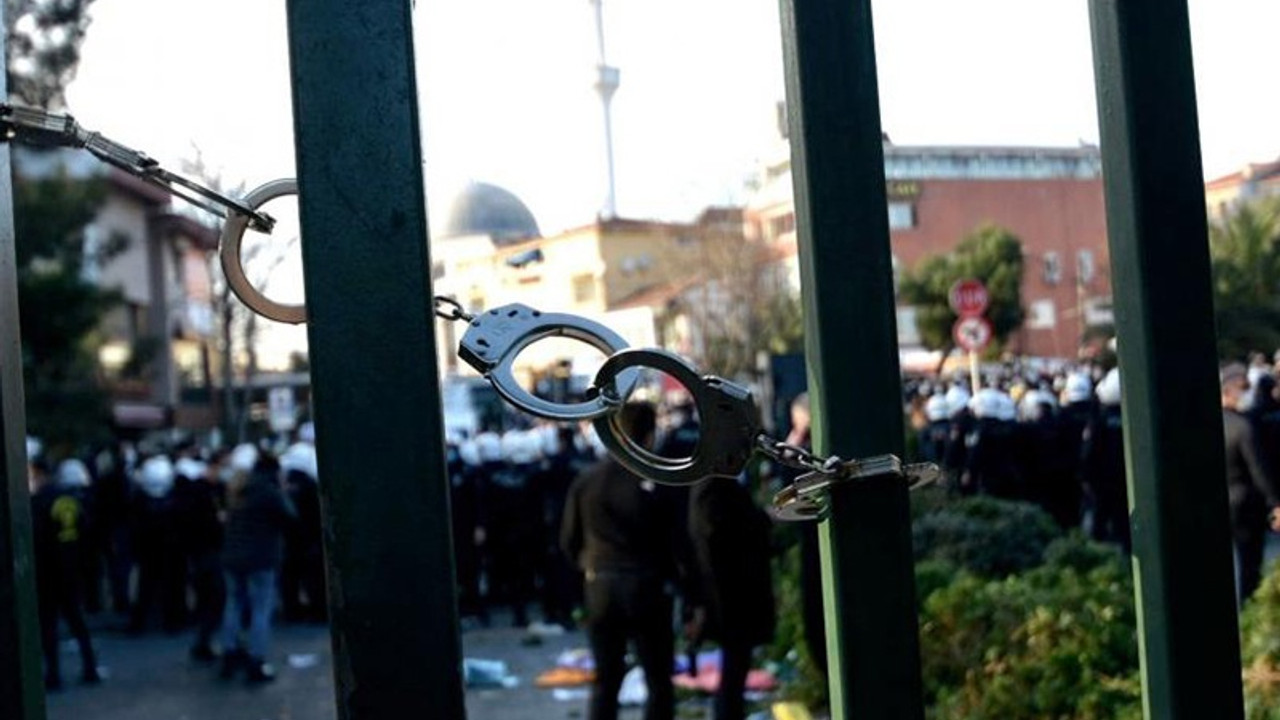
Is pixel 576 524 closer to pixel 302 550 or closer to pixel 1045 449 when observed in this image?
pixel 302 550

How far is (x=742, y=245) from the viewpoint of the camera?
120ft

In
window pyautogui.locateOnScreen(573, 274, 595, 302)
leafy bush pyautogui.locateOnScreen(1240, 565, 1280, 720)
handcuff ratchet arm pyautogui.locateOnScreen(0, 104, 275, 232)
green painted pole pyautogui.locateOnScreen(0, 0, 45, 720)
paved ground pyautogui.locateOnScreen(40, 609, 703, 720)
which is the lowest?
paved ground pyautogui.locateOnScreen(40, 609, 703, 720)

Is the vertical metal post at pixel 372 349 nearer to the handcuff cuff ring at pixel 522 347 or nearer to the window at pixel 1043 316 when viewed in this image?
the handcuff cuff ring at pixel 522 347

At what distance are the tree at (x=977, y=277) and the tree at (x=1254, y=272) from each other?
45.2 feet

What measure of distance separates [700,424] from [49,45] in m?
18.9

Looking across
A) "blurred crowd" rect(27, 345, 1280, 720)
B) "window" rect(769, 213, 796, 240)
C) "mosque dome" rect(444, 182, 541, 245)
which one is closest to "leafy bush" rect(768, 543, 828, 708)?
"blurred crowd" rect(27, 345, 1280, 720)

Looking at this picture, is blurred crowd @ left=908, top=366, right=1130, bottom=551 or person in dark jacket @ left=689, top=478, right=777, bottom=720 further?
blurred crowd @ left=908, top=366, right=1130, bottom=551

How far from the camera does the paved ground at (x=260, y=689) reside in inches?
414

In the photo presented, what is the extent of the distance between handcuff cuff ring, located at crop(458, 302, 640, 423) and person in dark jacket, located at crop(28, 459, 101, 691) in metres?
10.6

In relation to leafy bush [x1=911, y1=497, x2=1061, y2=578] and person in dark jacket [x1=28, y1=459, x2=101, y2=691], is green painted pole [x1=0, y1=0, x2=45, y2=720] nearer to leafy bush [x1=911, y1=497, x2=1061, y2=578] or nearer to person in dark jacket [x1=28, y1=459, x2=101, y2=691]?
leafy bush [x1=911, y1=497, x2=1061, y2=578]

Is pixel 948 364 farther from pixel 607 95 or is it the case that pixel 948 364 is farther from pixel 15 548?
pixel 15 548

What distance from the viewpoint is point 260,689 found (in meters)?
11.8

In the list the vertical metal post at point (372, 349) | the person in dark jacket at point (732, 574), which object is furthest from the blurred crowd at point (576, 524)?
the vertical metal post at point (372, 349)

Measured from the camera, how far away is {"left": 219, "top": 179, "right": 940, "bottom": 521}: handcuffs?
155 cm
